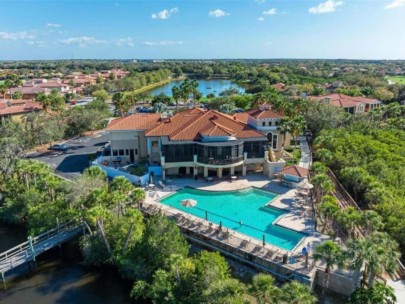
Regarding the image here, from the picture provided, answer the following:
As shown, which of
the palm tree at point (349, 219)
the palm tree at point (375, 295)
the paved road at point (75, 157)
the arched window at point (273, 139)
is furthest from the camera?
the arched window at point (273, 139)

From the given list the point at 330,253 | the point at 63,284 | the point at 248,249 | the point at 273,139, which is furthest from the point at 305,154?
the point at 63,284

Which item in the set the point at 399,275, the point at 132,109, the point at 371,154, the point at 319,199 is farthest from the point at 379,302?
the point at 132,109

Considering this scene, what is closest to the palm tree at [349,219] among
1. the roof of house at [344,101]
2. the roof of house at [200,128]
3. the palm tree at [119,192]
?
the roof of house at [200,128]

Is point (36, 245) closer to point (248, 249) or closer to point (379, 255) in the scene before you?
point (248, 249)

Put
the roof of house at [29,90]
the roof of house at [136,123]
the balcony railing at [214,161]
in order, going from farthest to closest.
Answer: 1. the roof of house at [29,90]
2. the roof of house at [136,123]
3. the balcony railing at [214,161]

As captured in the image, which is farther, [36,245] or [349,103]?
[349,103]

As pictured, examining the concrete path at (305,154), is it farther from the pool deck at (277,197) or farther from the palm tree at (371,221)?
the palm tree at (371,221)

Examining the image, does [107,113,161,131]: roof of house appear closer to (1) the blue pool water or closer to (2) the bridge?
A: (1) the blue pool water
